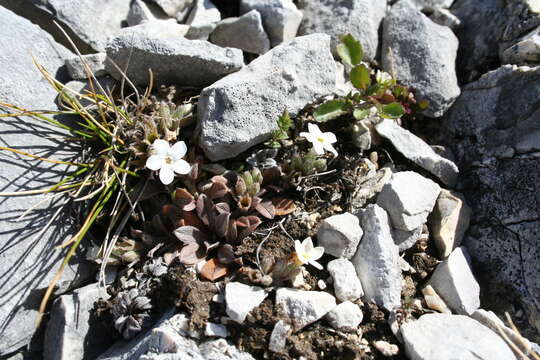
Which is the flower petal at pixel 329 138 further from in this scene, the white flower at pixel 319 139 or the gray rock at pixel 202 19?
the gray rock at pixel 202 19

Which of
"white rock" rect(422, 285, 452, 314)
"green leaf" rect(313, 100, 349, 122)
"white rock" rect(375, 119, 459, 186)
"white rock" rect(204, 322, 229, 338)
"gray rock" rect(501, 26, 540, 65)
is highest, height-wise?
"gray rock" rect(501, 26, 540, 65)

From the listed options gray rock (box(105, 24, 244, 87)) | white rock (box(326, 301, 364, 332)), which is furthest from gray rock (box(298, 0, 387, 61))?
white rock (box(326, 301, 364, 332))

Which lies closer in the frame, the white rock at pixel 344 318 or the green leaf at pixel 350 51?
the white rock at pixel 344 318

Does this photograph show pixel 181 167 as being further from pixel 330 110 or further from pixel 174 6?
pixel 174 6

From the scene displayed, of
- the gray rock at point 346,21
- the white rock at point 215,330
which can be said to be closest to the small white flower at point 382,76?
the gray rock at point 346,21

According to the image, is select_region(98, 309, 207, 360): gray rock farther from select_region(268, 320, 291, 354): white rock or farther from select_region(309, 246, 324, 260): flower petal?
select_region(309, 246, 324, 260): flower petal

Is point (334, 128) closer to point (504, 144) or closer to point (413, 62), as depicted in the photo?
point (413, 62)
